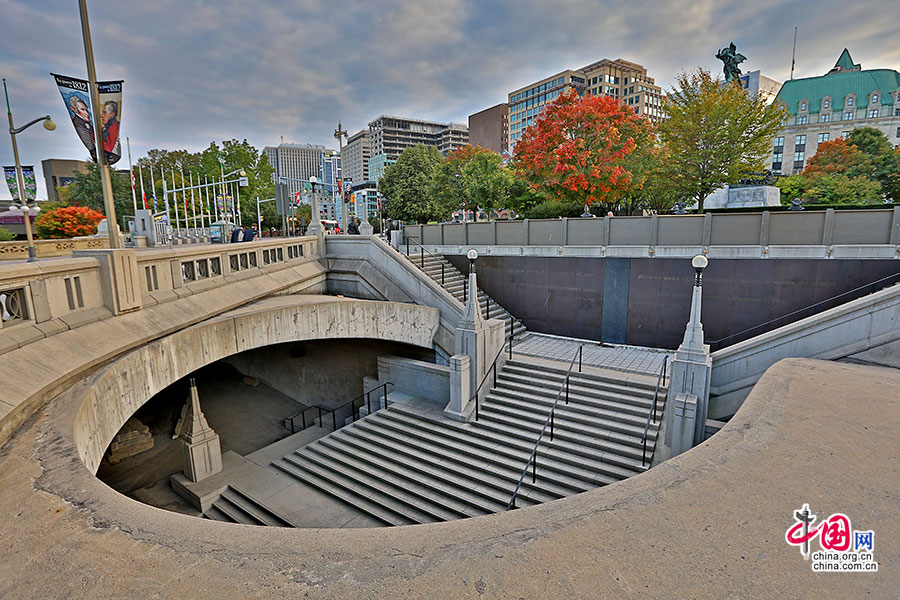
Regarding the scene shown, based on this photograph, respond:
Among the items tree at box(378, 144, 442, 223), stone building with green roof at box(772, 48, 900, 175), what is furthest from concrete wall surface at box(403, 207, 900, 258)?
stone building with green roof at box(772, 48, 900, 175)

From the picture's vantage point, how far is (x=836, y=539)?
3.17 meters

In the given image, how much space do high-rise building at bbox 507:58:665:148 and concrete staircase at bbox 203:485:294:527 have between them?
9990 centimetres

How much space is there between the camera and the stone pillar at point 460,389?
11758 millimetres

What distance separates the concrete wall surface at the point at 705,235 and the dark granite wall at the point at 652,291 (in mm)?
359

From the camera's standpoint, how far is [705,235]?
14.2 metres

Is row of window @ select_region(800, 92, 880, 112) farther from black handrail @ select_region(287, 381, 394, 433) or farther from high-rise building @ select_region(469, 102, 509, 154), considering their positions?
black handrail @ select_region(287, 381, 394, 433)

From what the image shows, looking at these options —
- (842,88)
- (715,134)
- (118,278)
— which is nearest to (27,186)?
(118,278)

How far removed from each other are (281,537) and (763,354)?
1117 cm

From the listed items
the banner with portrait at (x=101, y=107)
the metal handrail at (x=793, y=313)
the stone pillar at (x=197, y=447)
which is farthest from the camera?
the metal handrail at (x=793, y=313)

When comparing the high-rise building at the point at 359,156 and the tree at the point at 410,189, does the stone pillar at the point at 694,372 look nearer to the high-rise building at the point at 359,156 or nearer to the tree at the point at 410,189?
the tree at the point at 410,189

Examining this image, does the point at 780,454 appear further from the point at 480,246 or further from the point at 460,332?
the point at 480,246

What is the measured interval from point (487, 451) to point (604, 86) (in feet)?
360

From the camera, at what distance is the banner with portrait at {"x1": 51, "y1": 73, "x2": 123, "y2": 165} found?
311 inches

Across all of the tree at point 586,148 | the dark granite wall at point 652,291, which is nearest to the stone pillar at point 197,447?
the dark granite wall at point 652,291
